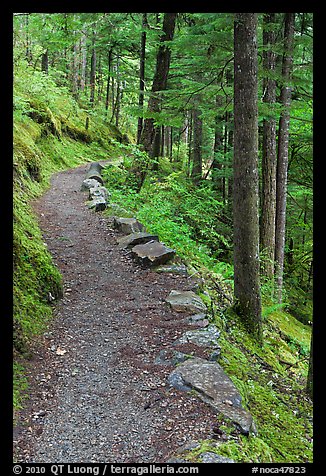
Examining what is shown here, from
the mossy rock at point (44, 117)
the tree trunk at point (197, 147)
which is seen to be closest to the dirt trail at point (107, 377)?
the mossy rock at point (44, 117)

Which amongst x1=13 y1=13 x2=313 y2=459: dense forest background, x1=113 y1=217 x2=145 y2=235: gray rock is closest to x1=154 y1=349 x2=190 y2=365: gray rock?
x1=13 y1=13 x2=313 y2=459: dense forest background

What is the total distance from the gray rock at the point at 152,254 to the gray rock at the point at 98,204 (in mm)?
3186

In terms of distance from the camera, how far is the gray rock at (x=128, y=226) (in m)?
9.35

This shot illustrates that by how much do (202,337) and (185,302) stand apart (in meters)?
1.00

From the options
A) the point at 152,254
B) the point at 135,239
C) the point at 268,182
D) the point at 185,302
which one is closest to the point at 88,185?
the point at 135,239

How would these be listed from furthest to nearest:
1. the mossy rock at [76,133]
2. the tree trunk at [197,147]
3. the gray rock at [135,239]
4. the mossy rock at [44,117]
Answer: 1. the mossy rock at [76,133]
2. the tree trunk at [197,147]
3. the mossy rock at [44,117]
4. the gray rock at [135,239]

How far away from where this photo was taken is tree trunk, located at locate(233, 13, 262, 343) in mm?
6125

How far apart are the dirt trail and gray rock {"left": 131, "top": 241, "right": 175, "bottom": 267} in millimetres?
220

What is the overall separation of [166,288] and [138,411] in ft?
10.1

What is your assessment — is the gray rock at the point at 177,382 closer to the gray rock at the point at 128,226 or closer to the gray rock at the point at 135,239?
the gray rock at the point at 135,239

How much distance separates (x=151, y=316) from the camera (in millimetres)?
6062

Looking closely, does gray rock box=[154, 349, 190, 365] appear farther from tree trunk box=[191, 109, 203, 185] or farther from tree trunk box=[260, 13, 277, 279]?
tree trunk box=[191, 109, 203, 185]

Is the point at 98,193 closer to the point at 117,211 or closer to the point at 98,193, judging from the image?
the point at 98,193
